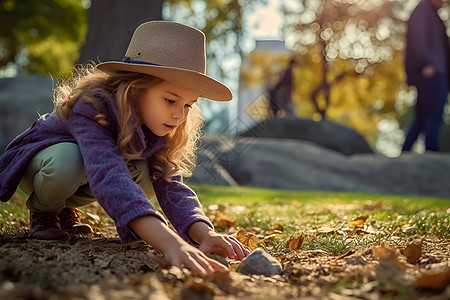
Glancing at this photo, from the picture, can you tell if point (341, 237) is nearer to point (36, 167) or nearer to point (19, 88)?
point (36, 167)

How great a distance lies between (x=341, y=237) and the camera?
8.82ft

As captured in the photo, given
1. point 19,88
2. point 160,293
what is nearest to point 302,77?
point 19,88

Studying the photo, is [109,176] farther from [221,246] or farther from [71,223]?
[71,223]

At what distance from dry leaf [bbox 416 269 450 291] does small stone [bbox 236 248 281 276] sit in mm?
591

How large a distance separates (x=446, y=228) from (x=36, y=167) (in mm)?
2415

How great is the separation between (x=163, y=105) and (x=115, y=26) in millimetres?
5496

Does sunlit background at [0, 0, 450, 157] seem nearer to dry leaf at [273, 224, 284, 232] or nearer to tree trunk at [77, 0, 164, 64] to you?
tree trunk at [77, 0, 164, 64]

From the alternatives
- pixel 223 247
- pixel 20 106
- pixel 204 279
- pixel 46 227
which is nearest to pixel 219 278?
pixel 204 279

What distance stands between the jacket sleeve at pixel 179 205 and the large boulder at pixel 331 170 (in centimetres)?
593

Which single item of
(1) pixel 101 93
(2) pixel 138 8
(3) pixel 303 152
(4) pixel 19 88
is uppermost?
(2) pixel 138 8

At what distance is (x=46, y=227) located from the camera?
2574 millimetres

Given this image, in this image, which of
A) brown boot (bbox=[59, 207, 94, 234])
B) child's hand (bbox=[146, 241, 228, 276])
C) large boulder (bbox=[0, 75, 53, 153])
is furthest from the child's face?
large boulder (bbox=[0, 75, 53, 153])

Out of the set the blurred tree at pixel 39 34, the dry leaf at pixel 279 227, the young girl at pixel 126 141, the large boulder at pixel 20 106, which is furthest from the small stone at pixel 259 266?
the blurred tree at pixel 39 34

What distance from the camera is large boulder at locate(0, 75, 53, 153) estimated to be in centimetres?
875
